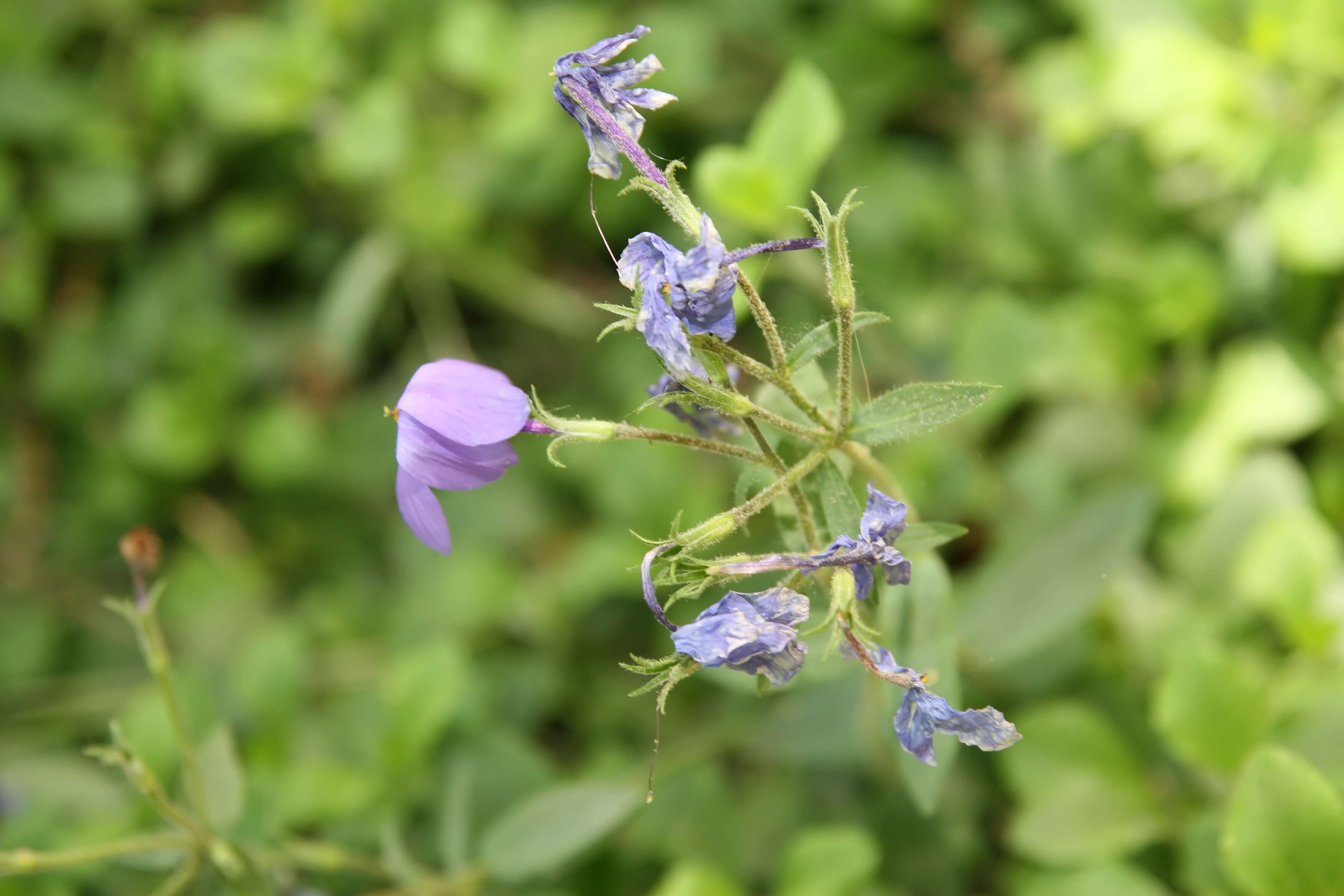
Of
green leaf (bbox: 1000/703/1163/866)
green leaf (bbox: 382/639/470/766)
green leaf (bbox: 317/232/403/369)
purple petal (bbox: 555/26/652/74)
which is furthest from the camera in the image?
green leaf (bbox: 317/232/403/369)

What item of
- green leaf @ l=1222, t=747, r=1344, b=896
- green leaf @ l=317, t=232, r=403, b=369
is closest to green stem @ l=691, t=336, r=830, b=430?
green leaf @ l=1222, t=747, r=1344, b=896

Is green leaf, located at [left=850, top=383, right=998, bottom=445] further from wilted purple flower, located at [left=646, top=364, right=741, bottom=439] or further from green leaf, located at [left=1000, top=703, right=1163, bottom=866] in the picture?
green leaf, located at [left=1000, top=703, right=1163, bottom=866]

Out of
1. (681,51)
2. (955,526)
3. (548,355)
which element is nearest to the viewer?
(955,526)

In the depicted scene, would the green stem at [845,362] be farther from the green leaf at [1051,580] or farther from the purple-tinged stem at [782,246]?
the green leaf at [1051,580]

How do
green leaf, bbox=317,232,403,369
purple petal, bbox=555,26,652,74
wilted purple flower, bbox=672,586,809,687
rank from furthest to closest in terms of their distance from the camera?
green leaf, bbox=317,232,403,369 < purple petal, bbox=555,26,652,74 < wilted purple flower, bbox=672,586,809,687

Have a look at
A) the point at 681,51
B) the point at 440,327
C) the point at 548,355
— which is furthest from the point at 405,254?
the point at 681,51

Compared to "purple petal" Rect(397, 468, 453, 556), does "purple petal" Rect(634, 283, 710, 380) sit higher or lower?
higher

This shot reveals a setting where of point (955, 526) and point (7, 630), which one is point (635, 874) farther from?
point (7, 630)
